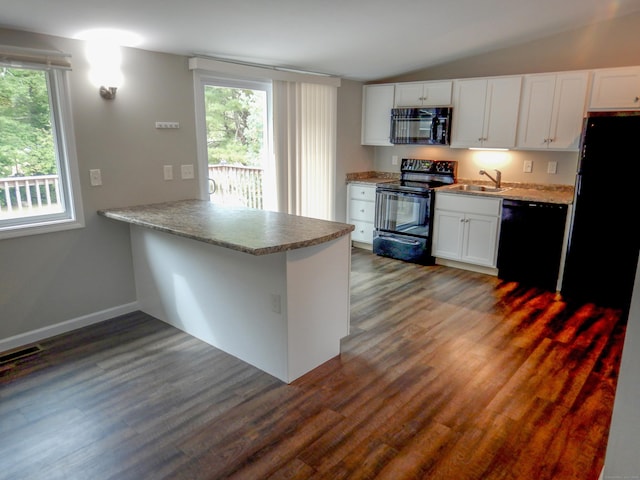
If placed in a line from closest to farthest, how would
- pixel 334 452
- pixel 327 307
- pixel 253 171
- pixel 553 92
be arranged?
pixel 334 452 < pixel 327 307 < pixel 553 92 < pixel 253 171

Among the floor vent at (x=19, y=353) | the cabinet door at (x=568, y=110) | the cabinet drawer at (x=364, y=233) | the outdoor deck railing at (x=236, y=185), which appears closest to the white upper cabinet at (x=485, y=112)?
the cabinet door at (x=568, y=110)

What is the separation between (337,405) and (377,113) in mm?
4078

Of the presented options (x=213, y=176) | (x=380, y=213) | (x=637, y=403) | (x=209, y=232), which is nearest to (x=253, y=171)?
(x=213, y=176)

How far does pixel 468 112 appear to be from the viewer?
482 centimetres

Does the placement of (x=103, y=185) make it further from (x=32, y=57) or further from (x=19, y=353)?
(x=19, y=353)

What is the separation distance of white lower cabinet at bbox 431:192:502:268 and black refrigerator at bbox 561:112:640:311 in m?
0.75

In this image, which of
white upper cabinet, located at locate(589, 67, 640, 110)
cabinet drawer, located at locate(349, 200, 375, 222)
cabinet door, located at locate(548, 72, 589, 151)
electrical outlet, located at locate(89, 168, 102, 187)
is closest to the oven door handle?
cabinet drawer, located at locate(349, 200, 375, 222)

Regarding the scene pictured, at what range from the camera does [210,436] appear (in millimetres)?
2209

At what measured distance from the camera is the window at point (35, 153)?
299cm

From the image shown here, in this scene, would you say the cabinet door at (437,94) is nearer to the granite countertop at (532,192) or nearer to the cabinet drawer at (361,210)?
the granite countertop at (532,192)

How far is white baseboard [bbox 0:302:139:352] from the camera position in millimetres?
3098

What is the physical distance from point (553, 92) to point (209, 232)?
358cm

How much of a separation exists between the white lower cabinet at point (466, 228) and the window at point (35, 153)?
11.7ft

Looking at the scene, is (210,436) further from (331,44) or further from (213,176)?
(331,44)
